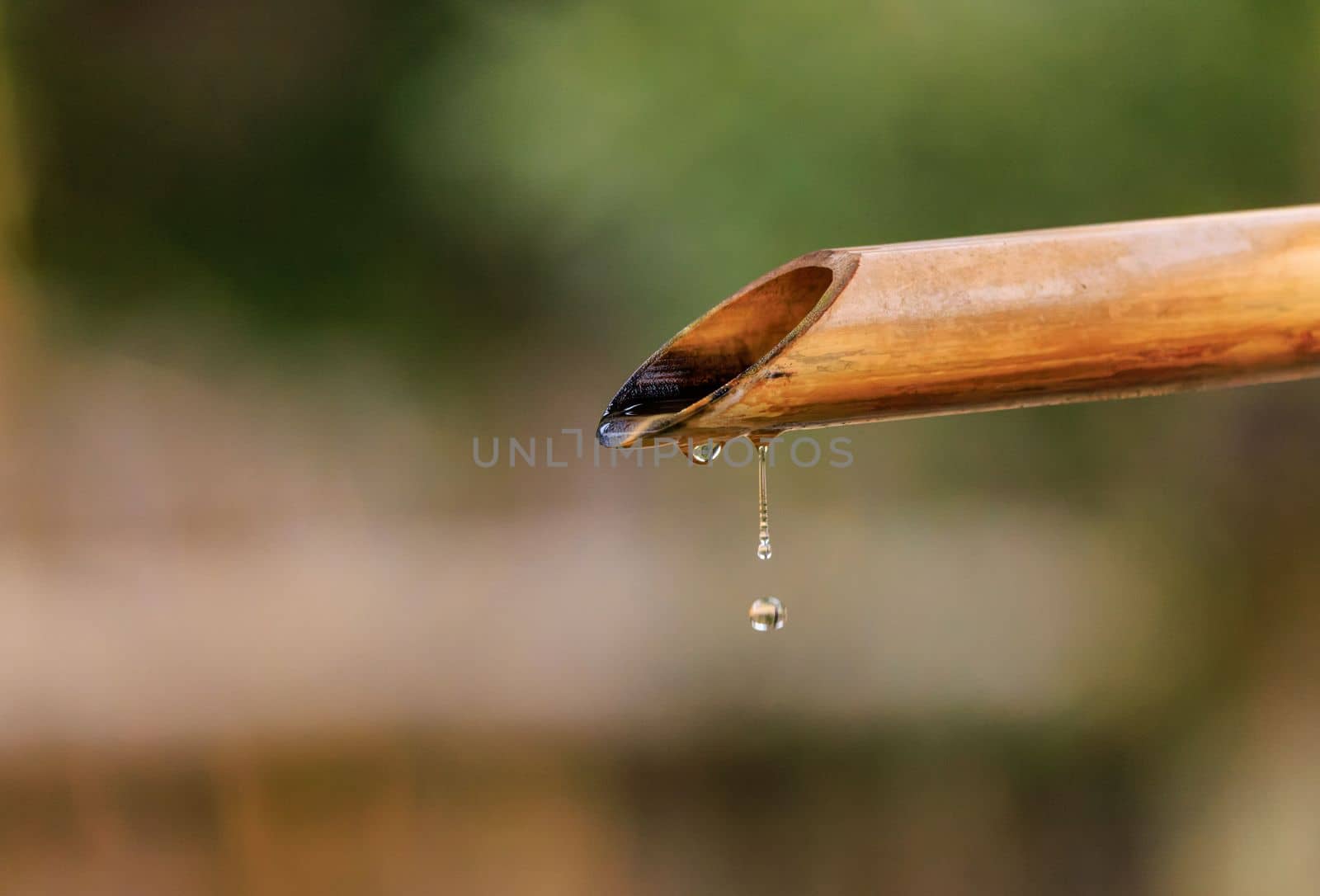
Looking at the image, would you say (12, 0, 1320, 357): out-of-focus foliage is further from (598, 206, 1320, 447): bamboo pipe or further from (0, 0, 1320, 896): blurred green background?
(598, 206, 1320, 447): bamboo pipe

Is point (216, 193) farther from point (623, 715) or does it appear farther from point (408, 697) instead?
point (623, 715)

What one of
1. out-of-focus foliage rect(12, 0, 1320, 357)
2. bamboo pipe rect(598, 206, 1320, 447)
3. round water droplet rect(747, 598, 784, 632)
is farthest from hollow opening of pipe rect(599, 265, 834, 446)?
out-of-focus foliage rect(12, 0, 1320, 357)

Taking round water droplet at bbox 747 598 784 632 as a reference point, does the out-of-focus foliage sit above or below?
above

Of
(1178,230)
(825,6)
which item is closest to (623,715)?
(825,6)

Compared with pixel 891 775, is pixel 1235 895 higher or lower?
lower

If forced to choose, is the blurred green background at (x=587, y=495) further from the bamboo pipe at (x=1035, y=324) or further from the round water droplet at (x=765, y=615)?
the bamboo pipe at (x=1035, y=324)

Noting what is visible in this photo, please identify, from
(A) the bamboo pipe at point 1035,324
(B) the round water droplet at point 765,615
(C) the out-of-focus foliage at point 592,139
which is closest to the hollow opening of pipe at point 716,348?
(A) the bamboo pipe at point 1035,324

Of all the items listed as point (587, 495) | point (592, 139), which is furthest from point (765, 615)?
point (592, 139)
